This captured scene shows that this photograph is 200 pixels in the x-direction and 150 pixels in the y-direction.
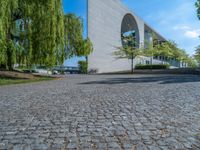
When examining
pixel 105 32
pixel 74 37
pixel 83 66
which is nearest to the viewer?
pixel 74 37

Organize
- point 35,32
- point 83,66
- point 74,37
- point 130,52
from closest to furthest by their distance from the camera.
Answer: point 35,32 → point 74,37 → point 83,66 → point 130,52

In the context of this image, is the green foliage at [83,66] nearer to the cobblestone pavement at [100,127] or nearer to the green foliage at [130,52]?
the green foliage at [130,52]

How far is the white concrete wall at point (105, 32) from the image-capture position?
38.3m

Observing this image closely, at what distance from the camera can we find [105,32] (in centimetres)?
4259

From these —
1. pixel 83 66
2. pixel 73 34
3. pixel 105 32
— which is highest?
pixel 105 32

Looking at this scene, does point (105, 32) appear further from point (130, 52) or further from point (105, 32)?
point (130, 52)

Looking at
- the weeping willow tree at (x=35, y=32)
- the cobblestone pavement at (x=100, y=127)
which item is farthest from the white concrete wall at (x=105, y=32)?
the cobblestone pavement at (x=100, y=127)

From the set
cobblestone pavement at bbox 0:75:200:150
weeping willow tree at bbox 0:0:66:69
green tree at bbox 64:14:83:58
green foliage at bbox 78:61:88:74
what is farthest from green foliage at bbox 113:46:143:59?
cobblestone pavement at bbox 0:75:200:150

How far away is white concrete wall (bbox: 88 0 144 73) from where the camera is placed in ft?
126

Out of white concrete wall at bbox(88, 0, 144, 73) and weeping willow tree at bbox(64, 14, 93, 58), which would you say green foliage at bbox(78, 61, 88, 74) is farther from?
weeping willow tree at bbox(64, 14, 93, 58)

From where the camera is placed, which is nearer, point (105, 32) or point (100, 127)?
point (100, 127)

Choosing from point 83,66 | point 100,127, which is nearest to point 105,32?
point 83,66

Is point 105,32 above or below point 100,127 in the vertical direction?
above

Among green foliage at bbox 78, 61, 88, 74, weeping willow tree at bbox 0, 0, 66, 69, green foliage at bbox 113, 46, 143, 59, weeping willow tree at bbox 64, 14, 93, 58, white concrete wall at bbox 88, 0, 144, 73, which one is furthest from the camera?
green foliage at bbox 113, 46, 143, 59
